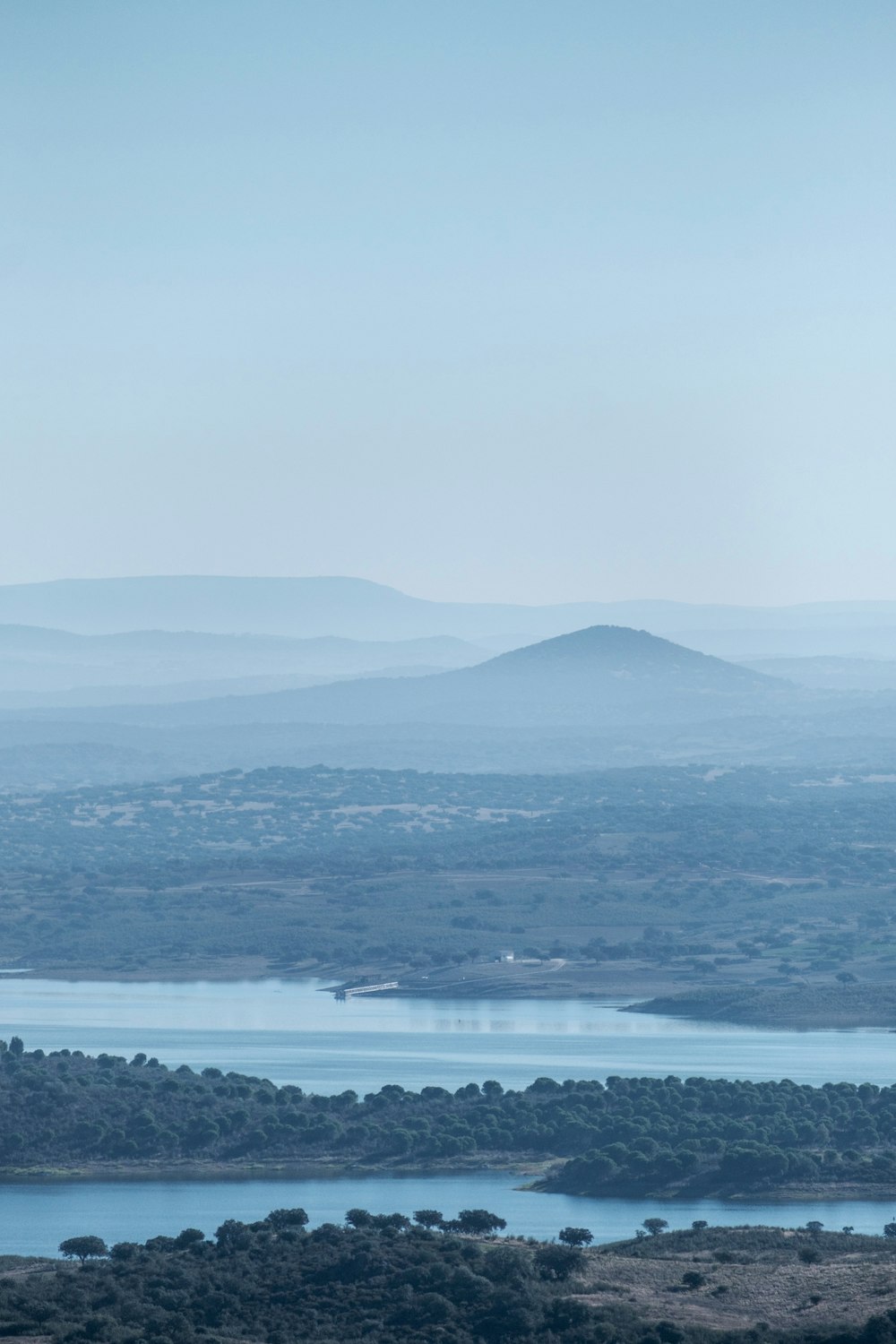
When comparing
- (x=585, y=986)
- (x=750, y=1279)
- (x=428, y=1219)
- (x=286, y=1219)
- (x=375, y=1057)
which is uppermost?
(x=585, y=986)

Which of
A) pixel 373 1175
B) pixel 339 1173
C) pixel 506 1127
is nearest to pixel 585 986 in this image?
pixel 506 1127

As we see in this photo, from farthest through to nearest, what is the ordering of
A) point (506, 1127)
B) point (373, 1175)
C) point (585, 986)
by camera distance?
1. point (585, 986)
2. point (506, 1127)
3. point (373, 1175)

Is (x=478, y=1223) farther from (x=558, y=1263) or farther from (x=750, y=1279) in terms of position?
(x=750, y=1279)

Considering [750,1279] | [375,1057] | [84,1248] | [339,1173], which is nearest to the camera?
[750,1279]

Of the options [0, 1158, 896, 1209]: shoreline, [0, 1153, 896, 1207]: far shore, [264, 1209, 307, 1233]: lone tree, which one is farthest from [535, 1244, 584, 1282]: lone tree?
[0, 1153, 896, 1207]: far shore

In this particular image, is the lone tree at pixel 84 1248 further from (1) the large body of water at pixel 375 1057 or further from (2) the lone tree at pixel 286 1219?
(1) the large body of water at pixel 375 1057

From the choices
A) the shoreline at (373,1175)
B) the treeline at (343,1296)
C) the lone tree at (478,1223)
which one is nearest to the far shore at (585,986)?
the shoreline at (373,1175)

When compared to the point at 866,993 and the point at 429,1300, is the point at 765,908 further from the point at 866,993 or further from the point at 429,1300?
the point at 429,1300

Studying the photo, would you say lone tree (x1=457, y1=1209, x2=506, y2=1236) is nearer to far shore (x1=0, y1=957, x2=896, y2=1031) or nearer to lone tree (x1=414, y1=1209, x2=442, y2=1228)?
lone tree (x1=414, y1=1209, x2=442, y2=1228)
